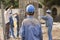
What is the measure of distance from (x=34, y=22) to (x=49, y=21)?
17.5 ft

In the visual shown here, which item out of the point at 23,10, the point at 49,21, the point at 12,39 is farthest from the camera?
the point at 12,39

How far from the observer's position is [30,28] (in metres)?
5.26

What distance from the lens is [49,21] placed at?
10617mm

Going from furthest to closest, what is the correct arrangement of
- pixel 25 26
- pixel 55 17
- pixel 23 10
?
pixel 55 17, pixel 23 10, pixel 25 26

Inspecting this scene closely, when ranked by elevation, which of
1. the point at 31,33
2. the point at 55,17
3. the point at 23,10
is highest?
the point at 23,10

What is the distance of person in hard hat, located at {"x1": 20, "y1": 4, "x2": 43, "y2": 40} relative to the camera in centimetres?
524

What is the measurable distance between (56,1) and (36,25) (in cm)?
2782

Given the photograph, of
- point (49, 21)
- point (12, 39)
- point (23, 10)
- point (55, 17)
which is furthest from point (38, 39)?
point (55, 17)

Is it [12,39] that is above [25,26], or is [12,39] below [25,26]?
below

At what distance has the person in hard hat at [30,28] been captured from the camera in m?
5.24

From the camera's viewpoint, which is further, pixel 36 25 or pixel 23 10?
pixel 23 10

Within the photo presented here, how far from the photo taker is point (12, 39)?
1272 cm

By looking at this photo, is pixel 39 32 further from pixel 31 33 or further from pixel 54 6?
pixel 54 6

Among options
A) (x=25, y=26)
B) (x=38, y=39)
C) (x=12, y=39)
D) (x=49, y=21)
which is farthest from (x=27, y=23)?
(x=12, y=39)
